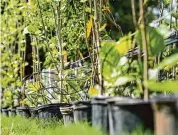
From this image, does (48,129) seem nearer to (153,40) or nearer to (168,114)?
(153,40)

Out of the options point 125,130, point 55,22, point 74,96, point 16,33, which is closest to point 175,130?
point 125,130

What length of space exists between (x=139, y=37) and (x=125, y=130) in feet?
1.62

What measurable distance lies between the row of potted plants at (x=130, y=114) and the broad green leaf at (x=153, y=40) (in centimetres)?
27

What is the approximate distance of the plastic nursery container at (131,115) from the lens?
67.9 inches

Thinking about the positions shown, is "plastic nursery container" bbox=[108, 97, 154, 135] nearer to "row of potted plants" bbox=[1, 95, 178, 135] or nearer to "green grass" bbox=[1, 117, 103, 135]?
"row of potted plants" bbox=[1, 95, 178, 135]

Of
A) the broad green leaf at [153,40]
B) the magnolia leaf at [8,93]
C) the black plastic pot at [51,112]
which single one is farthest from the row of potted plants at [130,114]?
the magnolia leaf at [8,93]

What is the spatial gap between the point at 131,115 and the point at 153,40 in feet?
1.57

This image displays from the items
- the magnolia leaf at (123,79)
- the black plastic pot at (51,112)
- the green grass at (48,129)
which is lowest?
the green grass at (48,129)

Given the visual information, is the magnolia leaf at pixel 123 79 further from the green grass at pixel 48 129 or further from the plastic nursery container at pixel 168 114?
the plastic nursery container at pixel 168 114

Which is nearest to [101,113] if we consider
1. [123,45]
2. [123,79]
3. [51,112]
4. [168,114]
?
[123,79]

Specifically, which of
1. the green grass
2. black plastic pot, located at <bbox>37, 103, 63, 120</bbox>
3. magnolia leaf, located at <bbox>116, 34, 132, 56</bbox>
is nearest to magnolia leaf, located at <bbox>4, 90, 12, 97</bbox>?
the green grass

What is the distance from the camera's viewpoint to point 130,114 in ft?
5.78

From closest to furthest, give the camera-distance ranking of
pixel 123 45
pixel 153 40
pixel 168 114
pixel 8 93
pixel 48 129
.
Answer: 1. pixel 168 114
2. pixel 153 40
3. pixel 123 45
4. pixel 48 129
5. pixel 8 93

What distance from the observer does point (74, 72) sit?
4.96m
